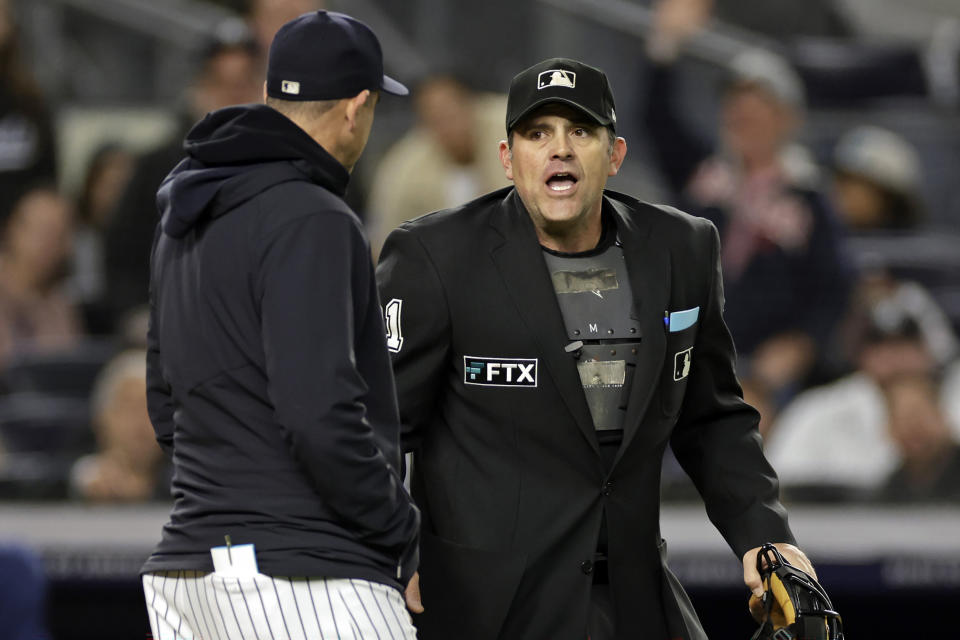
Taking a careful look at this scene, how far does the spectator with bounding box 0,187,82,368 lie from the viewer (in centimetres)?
618

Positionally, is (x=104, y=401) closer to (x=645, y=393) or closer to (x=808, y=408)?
(x=808, y=408)

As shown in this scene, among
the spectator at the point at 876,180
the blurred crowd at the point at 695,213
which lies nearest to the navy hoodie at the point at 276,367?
the blurred crowd at the point at 695,213

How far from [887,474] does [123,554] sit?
317cm

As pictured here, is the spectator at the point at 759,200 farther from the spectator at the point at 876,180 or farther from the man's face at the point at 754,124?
the spectator at the point at 876,180

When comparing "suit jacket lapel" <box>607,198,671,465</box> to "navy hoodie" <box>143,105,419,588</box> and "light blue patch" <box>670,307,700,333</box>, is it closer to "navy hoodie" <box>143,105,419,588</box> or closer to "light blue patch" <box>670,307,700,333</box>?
"light blue patch" <box>670,307,700,333</box>

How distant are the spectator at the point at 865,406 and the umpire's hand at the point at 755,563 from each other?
342 cm

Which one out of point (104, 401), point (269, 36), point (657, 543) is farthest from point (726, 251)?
point (657, 543)

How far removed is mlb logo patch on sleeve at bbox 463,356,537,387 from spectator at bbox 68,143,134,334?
4.12 m

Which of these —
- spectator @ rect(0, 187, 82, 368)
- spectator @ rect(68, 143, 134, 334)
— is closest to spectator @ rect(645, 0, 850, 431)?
spectator @ rect(68, 143, 134, 334)

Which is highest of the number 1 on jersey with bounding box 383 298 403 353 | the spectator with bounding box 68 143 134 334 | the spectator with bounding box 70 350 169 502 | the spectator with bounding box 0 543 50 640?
the spectator with bounding box 68 143 134 334

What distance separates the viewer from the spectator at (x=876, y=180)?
6.15 metres

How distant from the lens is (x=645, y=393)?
2436 mm

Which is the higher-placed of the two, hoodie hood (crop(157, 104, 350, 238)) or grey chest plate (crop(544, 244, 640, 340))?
hoodie hood (crop(157, 104, 350, 238))

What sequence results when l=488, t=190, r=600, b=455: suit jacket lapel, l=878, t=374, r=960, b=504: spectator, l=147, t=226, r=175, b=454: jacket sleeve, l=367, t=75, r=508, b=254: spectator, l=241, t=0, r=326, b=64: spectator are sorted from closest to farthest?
l=147, t=226, r=175, b=454: jacket sleeve
l=488, t=190, r=600, b=455: suit jacket lapel
l=878, t=374, r=960, b=504: spectator
l=367, t=75, r=508, b=254: spectator
l=241, t=0, r=326, b=64: spectator
